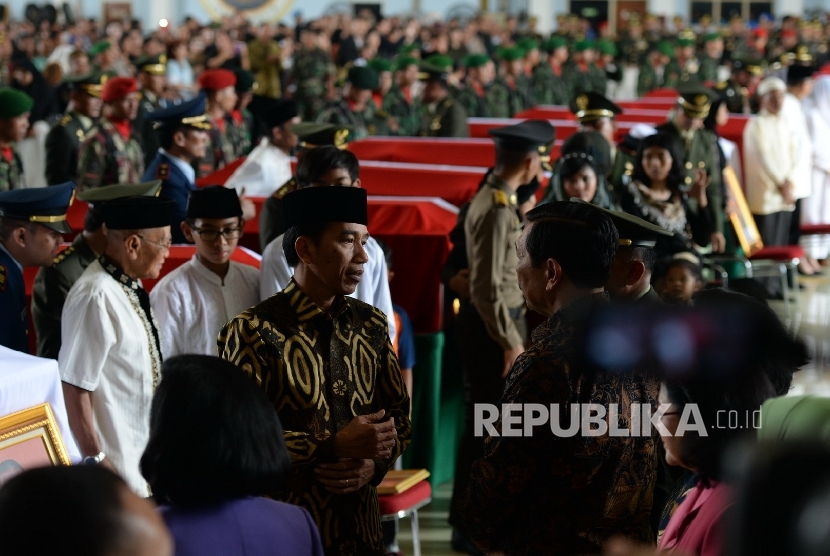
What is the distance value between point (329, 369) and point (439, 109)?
5.75 meters

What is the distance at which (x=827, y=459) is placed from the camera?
0.92 meters

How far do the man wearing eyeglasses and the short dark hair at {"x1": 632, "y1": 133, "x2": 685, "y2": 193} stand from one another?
2001mm

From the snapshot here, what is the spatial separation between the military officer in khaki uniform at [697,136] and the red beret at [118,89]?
250cm

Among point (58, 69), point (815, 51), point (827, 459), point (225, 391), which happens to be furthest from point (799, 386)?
point (815, 51)

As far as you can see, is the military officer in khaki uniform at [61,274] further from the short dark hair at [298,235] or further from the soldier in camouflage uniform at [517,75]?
the soldier in camouflage uniform at [517,75]

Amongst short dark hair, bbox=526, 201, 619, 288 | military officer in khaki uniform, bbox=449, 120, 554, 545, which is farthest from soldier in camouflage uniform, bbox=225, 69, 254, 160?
short dark hair, bbox=526, 201, 619, 288

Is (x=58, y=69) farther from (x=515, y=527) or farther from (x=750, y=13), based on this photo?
(x=750, y=13)

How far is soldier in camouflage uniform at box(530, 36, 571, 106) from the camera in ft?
42.5

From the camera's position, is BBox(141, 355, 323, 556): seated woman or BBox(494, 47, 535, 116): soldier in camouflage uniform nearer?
BBox(141, 355, 323, 556): seated woman

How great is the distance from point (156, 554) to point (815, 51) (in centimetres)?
1599

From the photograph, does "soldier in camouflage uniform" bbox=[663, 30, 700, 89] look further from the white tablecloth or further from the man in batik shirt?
the white tablecloth

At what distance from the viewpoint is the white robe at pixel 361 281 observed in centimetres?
294

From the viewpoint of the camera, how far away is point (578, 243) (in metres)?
1.91

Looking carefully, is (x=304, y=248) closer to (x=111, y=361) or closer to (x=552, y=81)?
(x=111, y=361)
